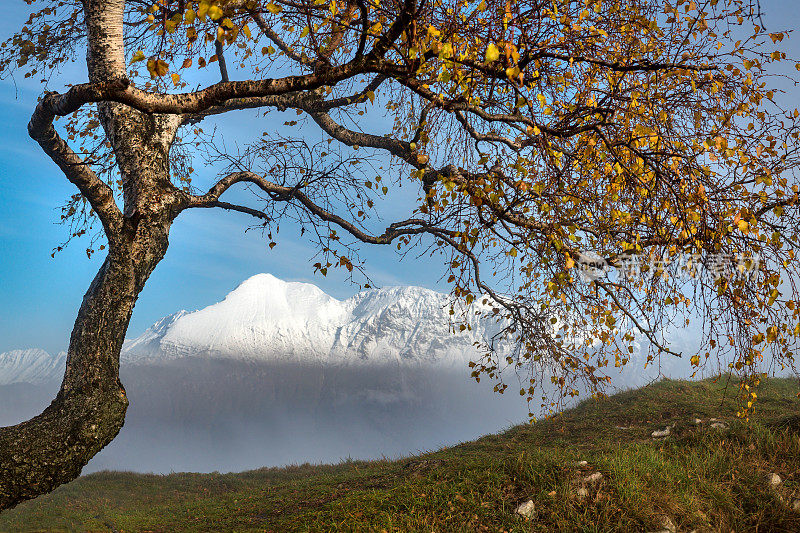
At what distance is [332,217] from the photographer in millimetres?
9930

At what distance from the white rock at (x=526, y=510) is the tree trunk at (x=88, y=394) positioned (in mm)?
5514

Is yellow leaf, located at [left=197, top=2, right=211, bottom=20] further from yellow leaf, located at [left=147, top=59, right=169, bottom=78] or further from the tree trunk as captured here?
Answer: the tree trunk

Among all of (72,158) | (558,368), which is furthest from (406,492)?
(72,158)

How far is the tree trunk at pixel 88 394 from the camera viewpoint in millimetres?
5773

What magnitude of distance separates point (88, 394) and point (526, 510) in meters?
6.02

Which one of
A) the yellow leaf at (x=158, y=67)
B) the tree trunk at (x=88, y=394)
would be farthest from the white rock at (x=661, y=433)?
the yellow leaf at (x=158, y=67)

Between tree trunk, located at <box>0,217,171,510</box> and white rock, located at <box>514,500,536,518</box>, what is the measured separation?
551 centimetres

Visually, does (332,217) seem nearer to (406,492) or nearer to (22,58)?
(406,492)

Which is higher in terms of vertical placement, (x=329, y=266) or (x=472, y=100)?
(x=472, y=100)

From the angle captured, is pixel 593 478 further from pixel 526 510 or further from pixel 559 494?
pixel 526 510

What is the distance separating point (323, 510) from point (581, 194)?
6294 mm

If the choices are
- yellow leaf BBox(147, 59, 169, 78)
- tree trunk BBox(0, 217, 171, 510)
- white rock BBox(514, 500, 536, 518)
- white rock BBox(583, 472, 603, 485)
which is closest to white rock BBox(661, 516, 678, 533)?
white rock BBox(583, 472, 603, 485)

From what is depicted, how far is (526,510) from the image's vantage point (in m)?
6.24

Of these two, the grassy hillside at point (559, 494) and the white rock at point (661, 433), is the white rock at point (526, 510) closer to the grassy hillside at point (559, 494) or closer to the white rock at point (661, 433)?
the grassy hillside at point (559, 494)
